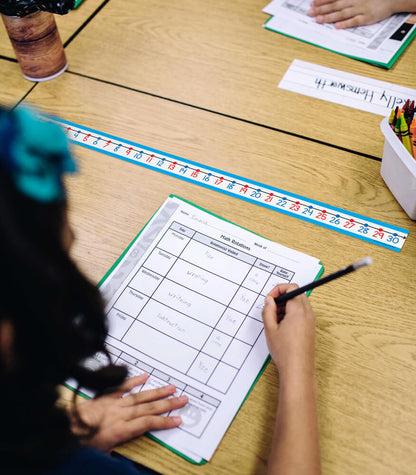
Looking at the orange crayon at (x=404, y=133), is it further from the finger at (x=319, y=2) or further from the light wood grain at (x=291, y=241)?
the finger at (x=319, y=2)

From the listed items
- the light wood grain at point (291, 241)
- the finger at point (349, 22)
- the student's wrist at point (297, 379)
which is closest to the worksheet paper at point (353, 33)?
the finger at point (349, 22)

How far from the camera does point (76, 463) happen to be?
0.60 m

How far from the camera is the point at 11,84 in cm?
115

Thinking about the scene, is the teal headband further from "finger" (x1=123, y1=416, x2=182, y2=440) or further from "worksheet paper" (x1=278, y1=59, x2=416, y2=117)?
"worksheet paper" (x1=278, y1=59, x2=416, y2=117)

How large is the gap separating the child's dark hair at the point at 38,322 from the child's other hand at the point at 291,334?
0.82ft

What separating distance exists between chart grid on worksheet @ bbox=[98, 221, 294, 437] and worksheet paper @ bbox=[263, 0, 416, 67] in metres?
0.63

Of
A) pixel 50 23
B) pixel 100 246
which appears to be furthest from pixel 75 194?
pixel 50 23

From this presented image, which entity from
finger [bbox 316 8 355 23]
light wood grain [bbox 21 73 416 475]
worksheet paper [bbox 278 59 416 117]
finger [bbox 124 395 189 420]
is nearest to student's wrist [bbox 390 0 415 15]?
finger [bbox 316 8 355 23]

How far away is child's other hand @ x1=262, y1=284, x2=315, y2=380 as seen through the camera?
71cm

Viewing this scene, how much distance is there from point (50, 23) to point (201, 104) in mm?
365

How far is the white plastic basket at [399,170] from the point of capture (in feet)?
2.78

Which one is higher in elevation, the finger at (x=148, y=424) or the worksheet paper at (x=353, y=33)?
the worksheet paper at (x=353, y=33)

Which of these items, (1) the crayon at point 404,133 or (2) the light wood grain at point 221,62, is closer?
(1) the crayon at point 404,133

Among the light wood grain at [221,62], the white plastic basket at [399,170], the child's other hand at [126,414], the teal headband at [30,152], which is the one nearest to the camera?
the teal headband at [30,152]
